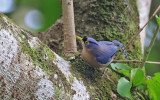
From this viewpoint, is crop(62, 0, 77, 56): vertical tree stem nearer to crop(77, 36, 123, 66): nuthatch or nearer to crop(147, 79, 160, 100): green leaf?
crop(77, 36, 123, 66): nuthatch

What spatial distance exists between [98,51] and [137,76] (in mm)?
560

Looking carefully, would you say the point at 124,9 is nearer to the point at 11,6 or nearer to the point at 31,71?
the point at 31,71

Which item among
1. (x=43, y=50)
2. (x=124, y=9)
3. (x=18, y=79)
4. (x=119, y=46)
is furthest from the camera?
(x=124, y=9)

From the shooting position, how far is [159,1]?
486 cm

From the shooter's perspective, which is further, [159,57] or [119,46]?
[159,57]

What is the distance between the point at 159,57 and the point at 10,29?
4.17 m

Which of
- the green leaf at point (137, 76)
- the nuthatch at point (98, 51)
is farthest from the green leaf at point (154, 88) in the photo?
the nuthatch at point (98, 51)

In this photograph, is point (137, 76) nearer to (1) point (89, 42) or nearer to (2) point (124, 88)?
(2) point (124, 88)

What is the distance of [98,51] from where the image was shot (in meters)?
2.67

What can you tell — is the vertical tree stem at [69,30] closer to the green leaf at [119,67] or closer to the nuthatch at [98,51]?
the nuthatch at [98,51]

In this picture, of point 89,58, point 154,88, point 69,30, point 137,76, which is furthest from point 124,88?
point 69,30

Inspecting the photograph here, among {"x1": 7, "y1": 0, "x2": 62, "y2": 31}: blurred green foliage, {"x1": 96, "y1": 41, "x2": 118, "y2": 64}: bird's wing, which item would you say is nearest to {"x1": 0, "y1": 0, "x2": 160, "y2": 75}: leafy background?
{"x1": 7, "y1": 0, "x2": 62, "y2": 31}: blurred green foliage

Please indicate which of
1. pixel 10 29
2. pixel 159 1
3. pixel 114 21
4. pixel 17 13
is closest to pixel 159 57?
pixel 159 1

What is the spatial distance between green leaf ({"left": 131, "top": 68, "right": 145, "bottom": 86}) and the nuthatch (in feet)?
1.12
